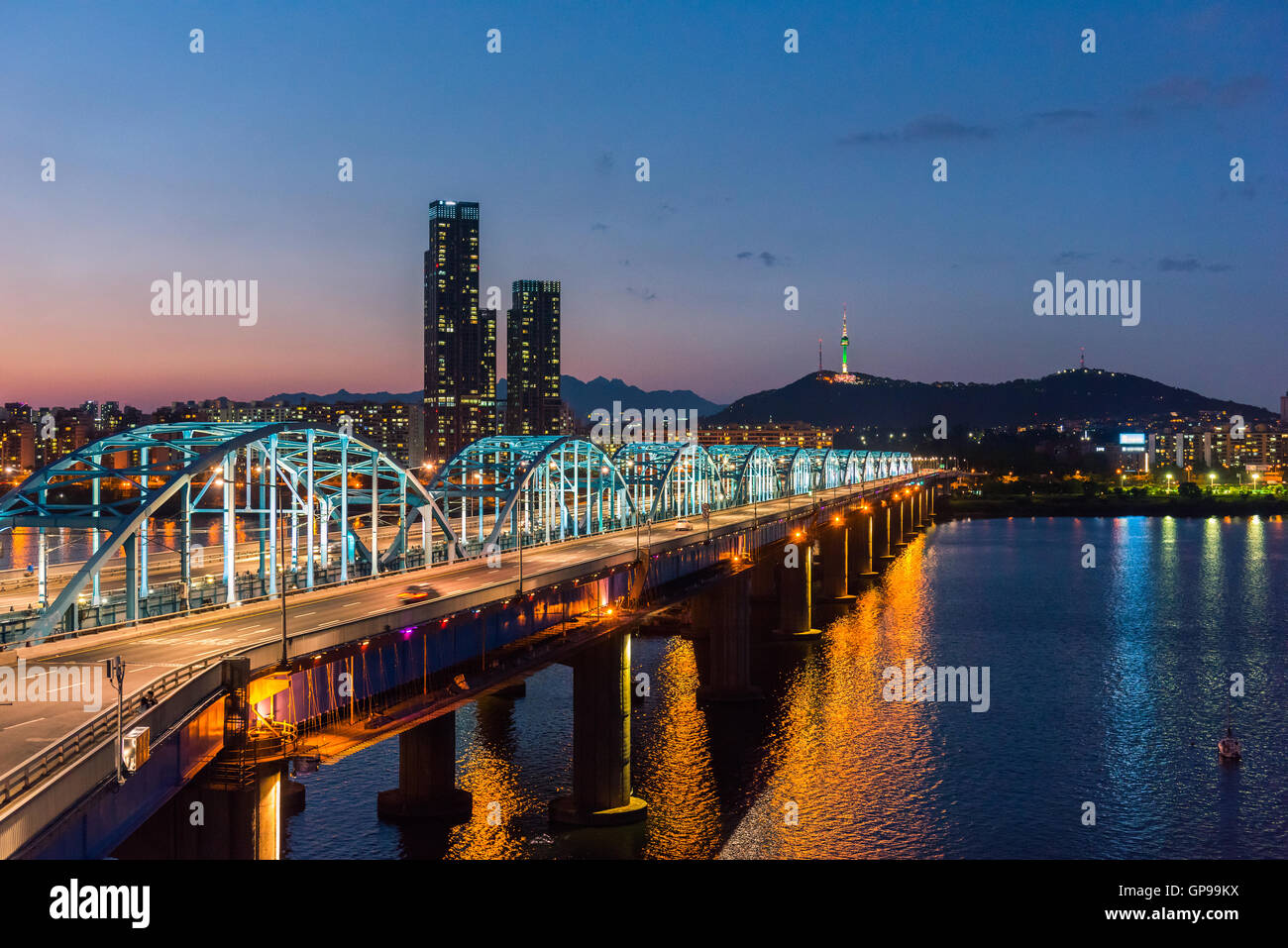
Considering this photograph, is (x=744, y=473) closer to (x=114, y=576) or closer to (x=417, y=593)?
(x=114, y=576)

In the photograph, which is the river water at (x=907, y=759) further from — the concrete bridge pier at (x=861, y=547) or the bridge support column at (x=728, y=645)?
the concrete bridge pier at (x=861, y=547)

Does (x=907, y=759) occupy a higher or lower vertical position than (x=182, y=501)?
lower

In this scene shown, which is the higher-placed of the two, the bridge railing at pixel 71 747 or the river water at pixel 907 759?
the bridge railing at pixel 71 747

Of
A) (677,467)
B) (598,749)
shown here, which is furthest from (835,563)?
(598,749)

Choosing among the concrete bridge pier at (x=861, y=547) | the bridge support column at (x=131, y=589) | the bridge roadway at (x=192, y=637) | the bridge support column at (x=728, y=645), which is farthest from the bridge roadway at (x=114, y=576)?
the concrete bridge pier at (x=861, y=547)

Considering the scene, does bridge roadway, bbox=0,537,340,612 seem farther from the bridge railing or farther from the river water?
the bridge railing

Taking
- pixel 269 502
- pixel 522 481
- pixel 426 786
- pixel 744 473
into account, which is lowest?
pixel 426 786
